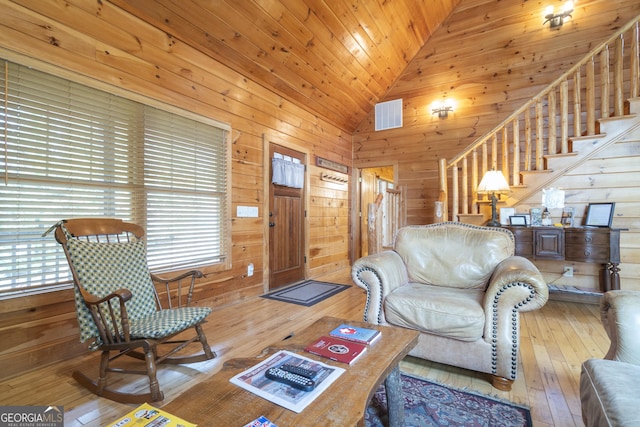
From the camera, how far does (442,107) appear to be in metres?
4.78

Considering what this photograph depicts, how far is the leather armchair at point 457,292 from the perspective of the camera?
1.64m

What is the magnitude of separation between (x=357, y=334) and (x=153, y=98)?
8.31ft

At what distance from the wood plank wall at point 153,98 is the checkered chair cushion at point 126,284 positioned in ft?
1.78

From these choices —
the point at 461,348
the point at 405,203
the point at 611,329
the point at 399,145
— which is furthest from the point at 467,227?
the point at 399,145

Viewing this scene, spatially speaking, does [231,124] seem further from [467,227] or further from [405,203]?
[405,203]

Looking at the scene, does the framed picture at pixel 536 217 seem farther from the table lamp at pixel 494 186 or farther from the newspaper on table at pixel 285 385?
the newspaper on table at pixel 285 385

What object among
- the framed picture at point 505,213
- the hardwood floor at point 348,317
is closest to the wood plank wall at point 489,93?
the framed picture at point 505,213

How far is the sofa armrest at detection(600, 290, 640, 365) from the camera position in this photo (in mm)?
1108

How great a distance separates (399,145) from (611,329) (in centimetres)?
439

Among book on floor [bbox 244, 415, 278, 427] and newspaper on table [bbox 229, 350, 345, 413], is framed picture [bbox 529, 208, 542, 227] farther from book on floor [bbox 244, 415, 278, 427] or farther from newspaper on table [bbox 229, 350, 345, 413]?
book on floor [bbox 244, 415, 278, 427]

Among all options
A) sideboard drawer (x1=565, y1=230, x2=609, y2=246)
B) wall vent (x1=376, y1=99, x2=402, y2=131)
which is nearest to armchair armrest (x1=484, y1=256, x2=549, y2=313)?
sideboard drawer (x1=565, y1=230, x2=609, y2=246)

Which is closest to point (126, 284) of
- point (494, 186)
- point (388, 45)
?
point (494, 186)

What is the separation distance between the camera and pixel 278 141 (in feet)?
12.9

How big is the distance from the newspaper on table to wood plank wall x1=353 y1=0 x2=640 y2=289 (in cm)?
341
